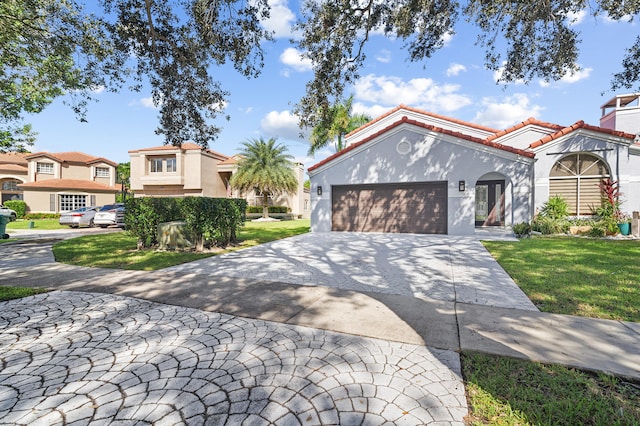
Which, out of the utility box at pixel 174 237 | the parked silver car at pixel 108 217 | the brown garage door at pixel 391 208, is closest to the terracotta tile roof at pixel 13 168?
the parked silver car at pixel 108 217

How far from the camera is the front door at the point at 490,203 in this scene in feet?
56.7

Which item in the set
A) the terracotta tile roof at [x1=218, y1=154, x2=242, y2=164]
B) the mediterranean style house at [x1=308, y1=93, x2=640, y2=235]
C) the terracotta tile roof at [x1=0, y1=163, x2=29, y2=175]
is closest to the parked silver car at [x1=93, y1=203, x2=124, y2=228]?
the mediterranean style house at [x1=308, y1=93, x2=640, y2=235]

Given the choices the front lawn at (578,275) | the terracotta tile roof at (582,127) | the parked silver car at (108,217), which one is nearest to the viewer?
the front lawn at (578,275)

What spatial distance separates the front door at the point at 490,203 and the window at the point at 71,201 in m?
40.2

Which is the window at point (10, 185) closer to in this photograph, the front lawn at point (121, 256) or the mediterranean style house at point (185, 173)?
the mediterranean style house at point (185, 173)

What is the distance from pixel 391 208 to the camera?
50.7 ft

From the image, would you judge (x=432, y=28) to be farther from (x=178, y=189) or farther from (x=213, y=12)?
(x=178, y=189)

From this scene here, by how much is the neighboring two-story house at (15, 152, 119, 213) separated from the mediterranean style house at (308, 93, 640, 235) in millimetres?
31648

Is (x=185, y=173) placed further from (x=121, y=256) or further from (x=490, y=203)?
(x=490, y=203)

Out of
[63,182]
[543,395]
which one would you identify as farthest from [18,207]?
[543,395]

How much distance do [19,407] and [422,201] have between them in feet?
49.2

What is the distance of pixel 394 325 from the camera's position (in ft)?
12.2

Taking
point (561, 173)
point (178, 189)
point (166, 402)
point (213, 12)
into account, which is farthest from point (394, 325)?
point (178, 189)

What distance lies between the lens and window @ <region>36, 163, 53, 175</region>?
34.9 m
